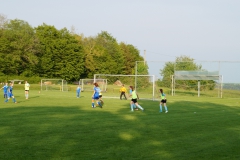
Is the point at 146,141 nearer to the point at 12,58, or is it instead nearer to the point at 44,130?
the point at 44,130

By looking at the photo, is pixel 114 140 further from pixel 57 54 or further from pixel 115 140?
pixel 57 54

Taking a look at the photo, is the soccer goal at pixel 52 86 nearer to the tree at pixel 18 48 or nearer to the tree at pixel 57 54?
the tree at pixel 18 48

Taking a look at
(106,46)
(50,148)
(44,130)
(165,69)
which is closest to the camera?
(50,148)

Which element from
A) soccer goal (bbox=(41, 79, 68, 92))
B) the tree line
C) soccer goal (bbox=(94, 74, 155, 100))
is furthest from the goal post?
soccer goal (bbox=(41, 79, 68, 92))

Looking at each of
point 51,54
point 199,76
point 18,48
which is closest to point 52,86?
point 18,48

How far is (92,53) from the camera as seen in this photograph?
9788 centimetres

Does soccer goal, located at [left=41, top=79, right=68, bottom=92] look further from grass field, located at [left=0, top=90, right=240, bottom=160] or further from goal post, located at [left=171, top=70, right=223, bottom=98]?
grass field, located at [left=0, top=90, right=240, bottom=160]

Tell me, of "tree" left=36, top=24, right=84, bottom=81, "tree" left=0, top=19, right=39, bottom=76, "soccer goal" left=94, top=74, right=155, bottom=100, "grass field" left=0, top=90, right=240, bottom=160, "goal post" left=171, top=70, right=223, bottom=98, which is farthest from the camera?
"tree" left=36, top=24, right=84, bottom=81

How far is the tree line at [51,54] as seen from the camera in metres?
77.7

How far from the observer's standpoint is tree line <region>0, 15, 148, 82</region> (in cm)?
7769

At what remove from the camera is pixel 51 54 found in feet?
281

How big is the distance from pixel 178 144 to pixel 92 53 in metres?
86.9

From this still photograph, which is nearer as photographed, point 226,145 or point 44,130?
point 226,145

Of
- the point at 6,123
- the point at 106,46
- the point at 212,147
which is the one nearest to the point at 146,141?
the point at 212,147
